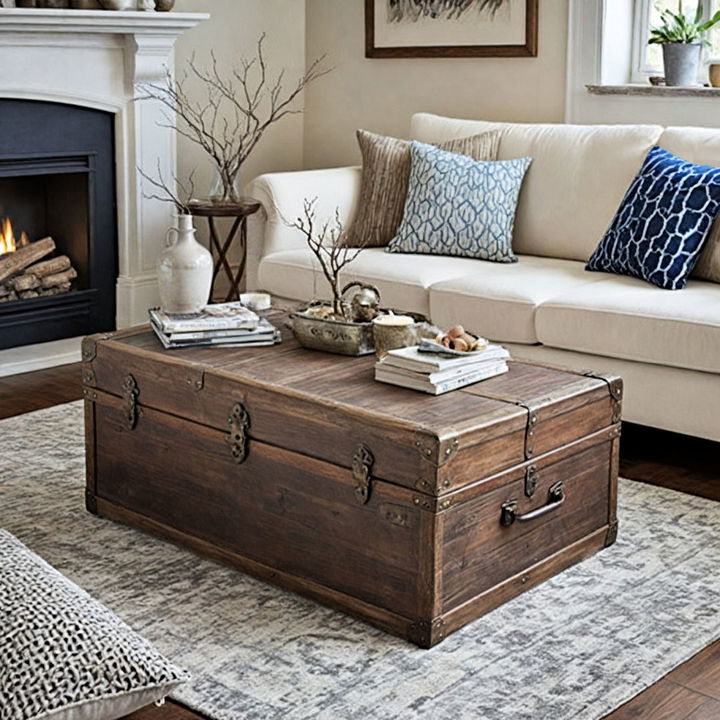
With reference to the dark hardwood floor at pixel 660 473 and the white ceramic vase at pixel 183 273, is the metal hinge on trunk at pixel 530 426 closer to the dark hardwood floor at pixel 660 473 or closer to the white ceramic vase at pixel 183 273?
the dark hardwood floor at pixel 660 473

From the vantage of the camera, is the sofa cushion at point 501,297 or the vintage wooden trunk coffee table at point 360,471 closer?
the vintage wooden trunk coffee table at point 360,471

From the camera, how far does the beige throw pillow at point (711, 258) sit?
12.4 feet

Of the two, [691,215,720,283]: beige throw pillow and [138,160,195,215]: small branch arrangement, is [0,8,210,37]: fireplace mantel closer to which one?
[138,160,195,215]: small branch arrangement

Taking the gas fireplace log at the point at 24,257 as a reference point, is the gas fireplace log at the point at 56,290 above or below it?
below

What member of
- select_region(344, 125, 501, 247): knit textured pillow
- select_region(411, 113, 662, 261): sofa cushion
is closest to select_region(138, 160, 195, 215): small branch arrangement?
select_region(344, 125, 501, 247): knit textured pillow

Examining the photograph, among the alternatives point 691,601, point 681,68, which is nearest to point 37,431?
point 691,601

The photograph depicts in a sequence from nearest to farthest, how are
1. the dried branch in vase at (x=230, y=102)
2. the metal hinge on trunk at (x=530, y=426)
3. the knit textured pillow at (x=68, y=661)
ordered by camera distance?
the knit textured pillow at (x=68, y=661), the metal hinge on trunk at (x=530, y=426), the dried branch in vase at (x=230, y=102)

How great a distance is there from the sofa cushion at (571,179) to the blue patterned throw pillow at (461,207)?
0.08 metres

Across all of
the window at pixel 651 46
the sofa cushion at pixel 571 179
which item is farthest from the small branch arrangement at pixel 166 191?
the window at pixel 651 46

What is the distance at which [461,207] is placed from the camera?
4.34 meters

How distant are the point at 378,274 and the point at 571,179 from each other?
786 millimetres

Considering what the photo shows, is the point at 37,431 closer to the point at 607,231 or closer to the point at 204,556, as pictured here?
the point at 204,556

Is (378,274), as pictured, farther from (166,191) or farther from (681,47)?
(681,47)

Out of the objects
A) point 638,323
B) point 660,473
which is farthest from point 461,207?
point 660,473
